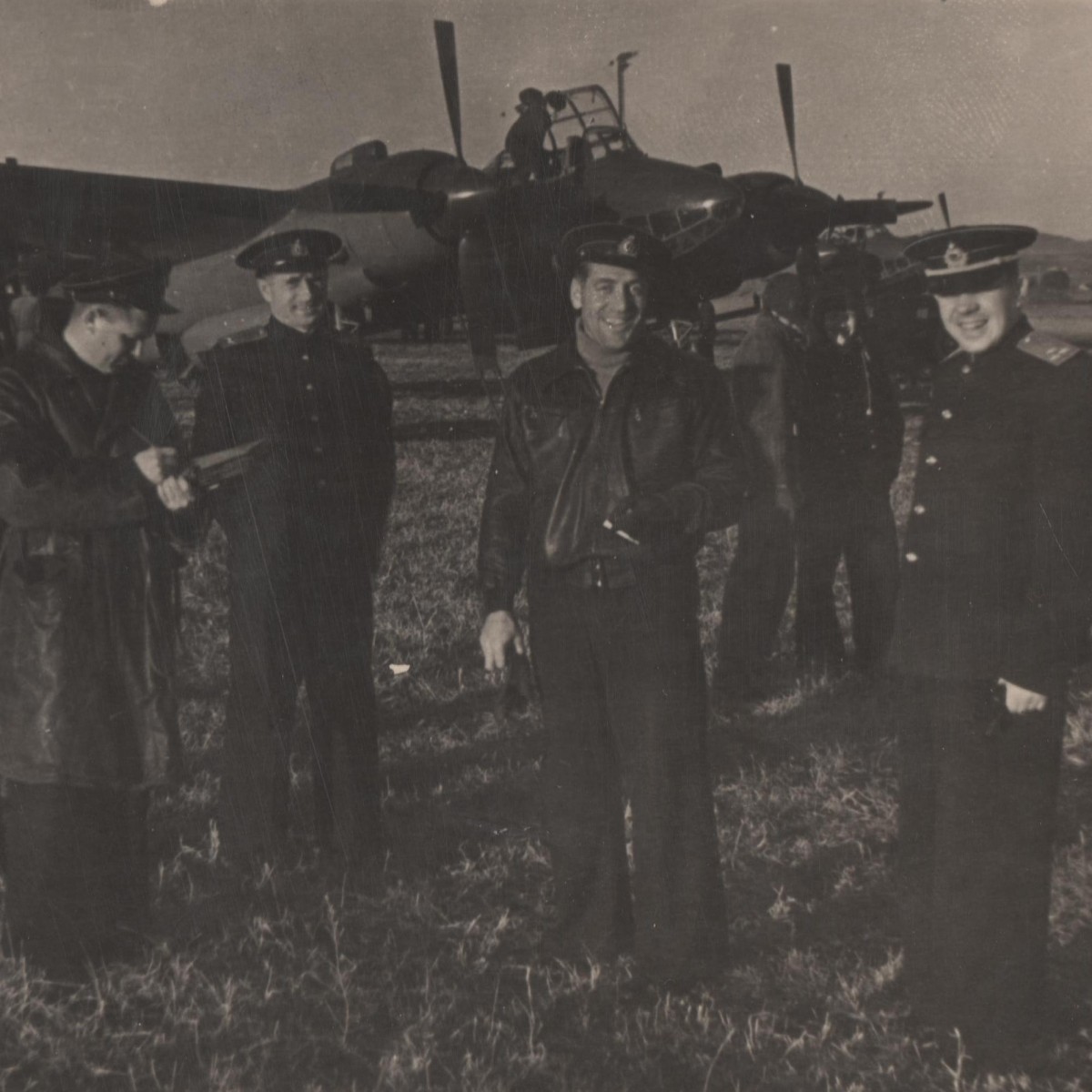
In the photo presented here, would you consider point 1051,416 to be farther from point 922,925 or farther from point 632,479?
point 922,925

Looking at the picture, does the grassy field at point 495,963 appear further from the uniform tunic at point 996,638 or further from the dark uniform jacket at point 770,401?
the dark uniform jacket at point 770,401

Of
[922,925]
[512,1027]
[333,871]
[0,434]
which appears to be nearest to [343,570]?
[333,871]

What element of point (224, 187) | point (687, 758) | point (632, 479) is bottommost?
point (687, 758)

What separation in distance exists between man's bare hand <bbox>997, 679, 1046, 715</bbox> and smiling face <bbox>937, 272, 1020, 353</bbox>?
2.91ft

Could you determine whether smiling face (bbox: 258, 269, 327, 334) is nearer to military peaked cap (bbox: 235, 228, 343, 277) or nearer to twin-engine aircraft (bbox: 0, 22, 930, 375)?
military peaked cap (bbox: 235, 228, 343, 277)

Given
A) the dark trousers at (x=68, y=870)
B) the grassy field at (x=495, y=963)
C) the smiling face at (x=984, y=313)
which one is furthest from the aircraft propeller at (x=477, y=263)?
the smiling face at (x=984, y=313)

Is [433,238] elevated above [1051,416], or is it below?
above

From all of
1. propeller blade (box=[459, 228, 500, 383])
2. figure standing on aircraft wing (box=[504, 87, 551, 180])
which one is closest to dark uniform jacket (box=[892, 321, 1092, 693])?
propeller blade (box=[459, 228, 500, 383])

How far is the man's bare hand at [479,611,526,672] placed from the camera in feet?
11.1

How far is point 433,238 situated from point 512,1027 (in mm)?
11520

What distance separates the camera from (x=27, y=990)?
330cm

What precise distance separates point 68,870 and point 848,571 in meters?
4.59

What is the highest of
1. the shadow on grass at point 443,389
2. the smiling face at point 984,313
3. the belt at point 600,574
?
the shadow on grass at point 443,389

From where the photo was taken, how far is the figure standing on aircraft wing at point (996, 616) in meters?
2.72
